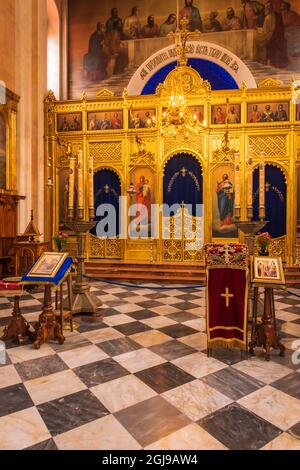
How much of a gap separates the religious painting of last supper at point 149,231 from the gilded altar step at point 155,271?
6 centimetres

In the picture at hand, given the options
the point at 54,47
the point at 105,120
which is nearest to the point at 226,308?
the point at 105,120

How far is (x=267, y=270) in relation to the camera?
3484 mm

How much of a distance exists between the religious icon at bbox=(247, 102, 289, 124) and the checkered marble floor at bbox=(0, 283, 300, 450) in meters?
6.86

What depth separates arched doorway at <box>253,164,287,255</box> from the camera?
9.12 meters

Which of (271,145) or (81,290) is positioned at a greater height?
(271,145)

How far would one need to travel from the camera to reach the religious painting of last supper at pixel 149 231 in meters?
2.36

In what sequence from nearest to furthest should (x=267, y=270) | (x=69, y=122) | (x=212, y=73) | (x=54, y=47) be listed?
(x=267, y=270) < (x=69, y=122) < (x=212, y=73) < (x=54, y=47)

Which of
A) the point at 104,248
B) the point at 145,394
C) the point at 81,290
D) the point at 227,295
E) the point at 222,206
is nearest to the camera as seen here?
the point at 145,394

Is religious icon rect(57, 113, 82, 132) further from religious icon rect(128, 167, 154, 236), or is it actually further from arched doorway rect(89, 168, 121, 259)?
religious icon rect(128, 167, 154, 236)

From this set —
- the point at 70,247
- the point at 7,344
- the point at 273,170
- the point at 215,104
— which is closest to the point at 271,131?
the point at 273,170

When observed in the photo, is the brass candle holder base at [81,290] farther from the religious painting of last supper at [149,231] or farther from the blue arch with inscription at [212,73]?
the blue arch with inscription at [212,73]

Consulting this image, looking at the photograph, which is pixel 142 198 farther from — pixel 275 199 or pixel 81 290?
pixel 81 290

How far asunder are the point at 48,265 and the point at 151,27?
1162 centimetres
